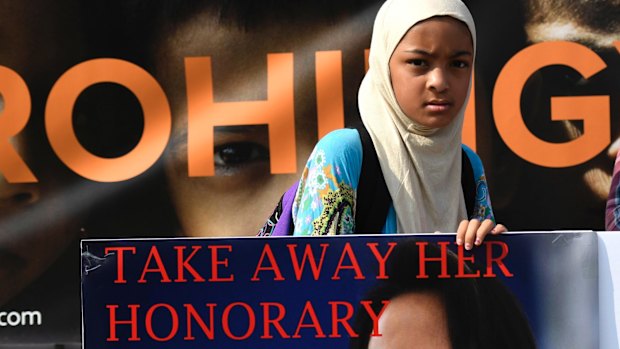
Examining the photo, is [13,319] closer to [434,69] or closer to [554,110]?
[554,110]

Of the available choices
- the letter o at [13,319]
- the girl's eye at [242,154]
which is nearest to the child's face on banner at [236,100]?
the girl's eye at [242,154]

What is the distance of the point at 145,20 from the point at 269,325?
194 cm

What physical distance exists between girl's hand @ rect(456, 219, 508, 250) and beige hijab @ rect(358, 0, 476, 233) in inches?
6.4

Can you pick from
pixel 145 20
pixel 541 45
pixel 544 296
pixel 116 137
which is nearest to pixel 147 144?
pixel 116 137

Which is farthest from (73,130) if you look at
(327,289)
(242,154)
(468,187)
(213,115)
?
(327,289)

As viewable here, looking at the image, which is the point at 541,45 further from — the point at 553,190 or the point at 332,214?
the point at 332,214

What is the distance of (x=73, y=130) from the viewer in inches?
132

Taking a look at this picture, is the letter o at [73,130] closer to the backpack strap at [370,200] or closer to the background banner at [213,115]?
the background banner at [213,115]

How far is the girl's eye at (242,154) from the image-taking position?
330cm

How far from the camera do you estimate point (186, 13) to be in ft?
10.8

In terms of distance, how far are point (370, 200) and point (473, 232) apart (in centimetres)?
24

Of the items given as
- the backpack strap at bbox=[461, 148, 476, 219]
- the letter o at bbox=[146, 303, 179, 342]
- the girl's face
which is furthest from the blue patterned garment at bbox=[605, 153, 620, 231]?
the letter o at bbox=[146, 303, 179, 342]

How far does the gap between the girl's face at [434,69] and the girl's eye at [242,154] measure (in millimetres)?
1567

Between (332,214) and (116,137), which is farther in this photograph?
(116,137)
